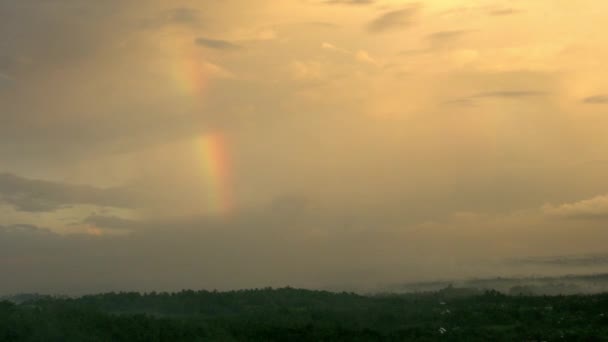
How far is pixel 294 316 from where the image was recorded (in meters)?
52.2

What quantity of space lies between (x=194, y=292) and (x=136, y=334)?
69.5 ft

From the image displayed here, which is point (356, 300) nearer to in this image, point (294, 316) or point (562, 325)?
point (294, 316)

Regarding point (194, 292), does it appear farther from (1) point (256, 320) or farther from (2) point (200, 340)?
(2) point (200, 340)

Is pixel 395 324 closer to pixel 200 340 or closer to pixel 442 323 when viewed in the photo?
pixel 442 323

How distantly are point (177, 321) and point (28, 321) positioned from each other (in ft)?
29.8

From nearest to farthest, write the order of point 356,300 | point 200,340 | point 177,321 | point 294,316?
point 200,340 < point 177,321 < point 294,316 < point 356,300

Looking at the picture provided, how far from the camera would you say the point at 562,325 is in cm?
4234

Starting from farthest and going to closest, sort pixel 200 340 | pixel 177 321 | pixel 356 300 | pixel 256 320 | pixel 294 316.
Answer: pixel 356 300 → pixel 294 316 → pixel 256 320 → pixel 177 321 → pixel 200 340

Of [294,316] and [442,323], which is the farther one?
[294,316]

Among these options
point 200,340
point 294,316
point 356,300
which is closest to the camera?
point 200,340

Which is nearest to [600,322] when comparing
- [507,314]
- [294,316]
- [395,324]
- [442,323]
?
[507,314]

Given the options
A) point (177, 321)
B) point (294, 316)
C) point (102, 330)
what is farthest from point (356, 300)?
point (102, 330)

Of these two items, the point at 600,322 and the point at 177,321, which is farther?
the point at 177,321

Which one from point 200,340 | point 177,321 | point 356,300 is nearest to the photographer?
point 200,340
